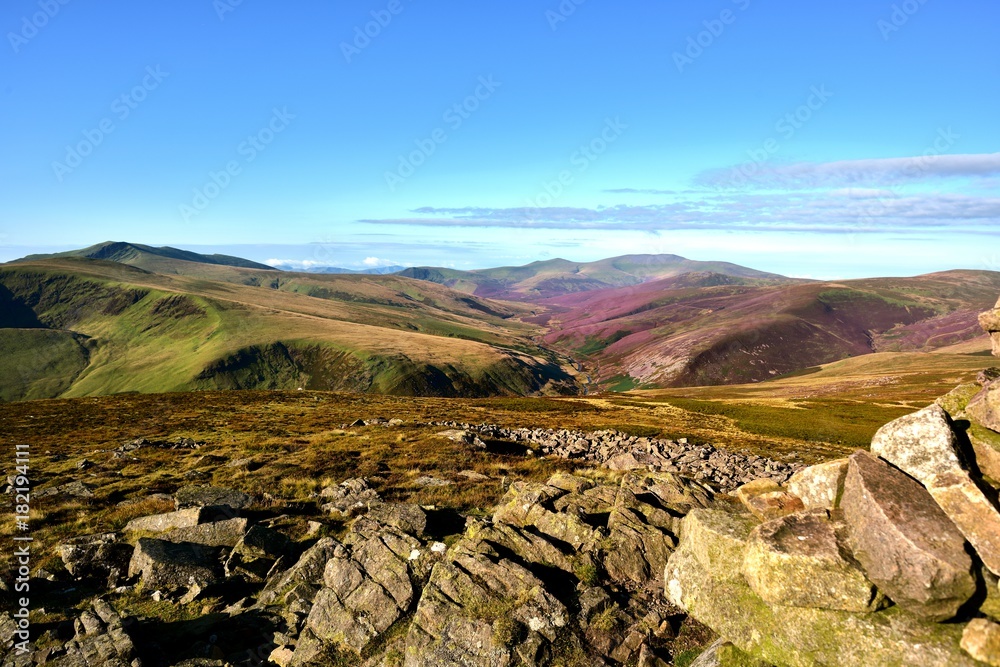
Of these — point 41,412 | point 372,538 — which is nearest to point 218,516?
point 372,538

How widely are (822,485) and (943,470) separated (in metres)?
2.41

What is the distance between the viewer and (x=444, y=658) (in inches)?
421

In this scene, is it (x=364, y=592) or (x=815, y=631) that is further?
(x=364, y=592)

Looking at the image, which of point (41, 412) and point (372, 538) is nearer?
point (372, 538)

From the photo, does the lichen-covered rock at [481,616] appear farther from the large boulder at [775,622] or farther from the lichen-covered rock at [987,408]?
the lichen-covered rock at [987,408]

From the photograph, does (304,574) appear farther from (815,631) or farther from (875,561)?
(875,561)

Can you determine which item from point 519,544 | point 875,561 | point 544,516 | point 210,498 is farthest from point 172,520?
point 875,561

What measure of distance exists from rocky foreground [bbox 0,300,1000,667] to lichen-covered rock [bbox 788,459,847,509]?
8cm

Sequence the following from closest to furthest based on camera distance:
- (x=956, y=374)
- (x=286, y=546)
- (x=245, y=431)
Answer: (x=286, y=546)
(x=245, y=431)
(x=956, y=374)

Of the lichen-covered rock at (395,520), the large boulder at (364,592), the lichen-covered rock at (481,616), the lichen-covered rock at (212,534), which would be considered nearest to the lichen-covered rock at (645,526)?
the lichen-covered rock at (481,616)

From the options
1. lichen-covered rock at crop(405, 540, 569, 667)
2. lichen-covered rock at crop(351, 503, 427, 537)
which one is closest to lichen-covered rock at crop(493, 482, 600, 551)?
lichen-covered rock at crop(405, 540, 569, 667)

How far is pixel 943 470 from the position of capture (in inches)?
385

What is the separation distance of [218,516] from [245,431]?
31250 millimetres

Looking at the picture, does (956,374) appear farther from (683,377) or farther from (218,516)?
(218,516)
